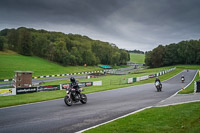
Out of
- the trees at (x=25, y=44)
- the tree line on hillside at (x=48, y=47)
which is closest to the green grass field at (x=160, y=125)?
the tree line on hillside at (x=48, y=47)

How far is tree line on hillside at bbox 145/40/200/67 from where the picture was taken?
355 ft

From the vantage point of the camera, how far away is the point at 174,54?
11169cm

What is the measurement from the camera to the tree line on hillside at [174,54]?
108m

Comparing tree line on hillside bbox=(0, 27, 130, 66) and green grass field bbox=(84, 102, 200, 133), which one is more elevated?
tree line on hillside bbox=(0, 27, 130, 66)

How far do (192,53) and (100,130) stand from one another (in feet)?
385

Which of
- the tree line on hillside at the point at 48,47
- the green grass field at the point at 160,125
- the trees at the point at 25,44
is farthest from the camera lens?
the tree line on hillside at the point at 48,47

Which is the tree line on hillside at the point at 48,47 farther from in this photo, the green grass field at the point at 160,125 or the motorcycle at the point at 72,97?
the green grass field at the point at 160,125

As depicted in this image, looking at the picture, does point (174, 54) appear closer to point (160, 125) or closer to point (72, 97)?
point (72, 97)

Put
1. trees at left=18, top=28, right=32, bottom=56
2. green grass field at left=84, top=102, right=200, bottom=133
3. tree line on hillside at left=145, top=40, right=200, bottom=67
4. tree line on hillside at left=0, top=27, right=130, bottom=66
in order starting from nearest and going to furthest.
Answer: green grass field at left=84, top=102, right=200, bottom=133 → trees at left=18, top=28, right=32, bottom=56 → tree line on hillside at left=0, top=27, right=130, bottom=66 → tree line on hillside at left=145, top=40, right=200, bottom=67

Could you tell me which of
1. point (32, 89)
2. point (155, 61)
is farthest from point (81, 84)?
point (155, 61)

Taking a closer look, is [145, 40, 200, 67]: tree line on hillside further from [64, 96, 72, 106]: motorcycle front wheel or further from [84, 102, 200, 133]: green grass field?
[84, 102, 200, 133]: green grass field

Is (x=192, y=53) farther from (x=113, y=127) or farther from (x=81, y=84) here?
(x=113, y=127)

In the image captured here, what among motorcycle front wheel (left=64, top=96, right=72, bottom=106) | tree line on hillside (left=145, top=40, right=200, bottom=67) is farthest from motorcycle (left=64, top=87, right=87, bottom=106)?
tree line on hillside (left=145, top=40, right=200, bottom=67)

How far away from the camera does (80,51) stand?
339 ft
